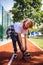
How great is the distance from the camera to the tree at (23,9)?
162ft

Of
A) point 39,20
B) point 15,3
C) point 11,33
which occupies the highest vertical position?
point 11,33

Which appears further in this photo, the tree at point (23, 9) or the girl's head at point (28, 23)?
the tree at point (23, 9)

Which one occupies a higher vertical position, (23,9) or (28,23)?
(28,23)

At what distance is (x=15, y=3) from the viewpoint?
53.5 meters

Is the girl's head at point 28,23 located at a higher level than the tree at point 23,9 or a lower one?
higher

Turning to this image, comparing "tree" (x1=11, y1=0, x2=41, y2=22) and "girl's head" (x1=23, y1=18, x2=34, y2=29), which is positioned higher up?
"girl's head" (x1=23, y1=18, x2=34, y2=29)

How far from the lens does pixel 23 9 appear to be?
51.2 metres

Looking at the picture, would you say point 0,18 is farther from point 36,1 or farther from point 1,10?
point 36,1

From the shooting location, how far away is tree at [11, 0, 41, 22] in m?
49.3

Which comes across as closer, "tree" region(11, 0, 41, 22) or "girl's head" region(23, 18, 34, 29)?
"girl's head" region(23, 18, 34, 29)

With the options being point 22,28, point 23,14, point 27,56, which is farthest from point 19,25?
point 23,14

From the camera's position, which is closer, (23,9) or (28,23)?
(28,23)

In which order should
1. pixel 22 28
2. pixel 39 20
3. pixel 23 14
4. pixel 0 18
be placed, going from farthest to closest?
pixel 39 20
pixel 23 14
pixel 0 18
pixel 22 28

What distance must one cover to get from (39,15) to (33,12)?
2.35 meters
